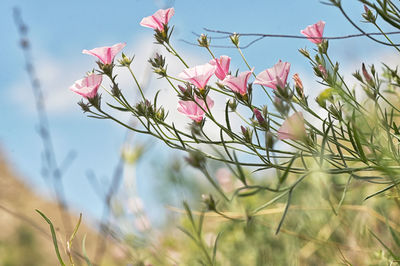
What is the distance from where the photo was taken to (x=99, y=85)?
24.4 inches

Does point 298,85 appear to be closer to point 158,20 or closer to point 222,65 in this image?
point 222,65

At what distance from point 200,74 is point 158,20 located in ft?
0.43

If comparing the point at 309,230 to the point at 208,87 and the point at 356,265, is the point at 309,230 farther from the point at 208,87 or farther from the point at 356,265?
the point at 208,87

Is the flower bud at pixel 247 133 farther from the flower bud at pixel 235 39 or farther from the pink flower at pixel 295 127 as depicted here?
the flower bud at pixel 235 39

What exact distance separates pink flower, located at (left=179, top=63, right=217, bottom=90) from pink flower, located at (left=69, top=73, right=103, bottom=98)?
0.38 ft

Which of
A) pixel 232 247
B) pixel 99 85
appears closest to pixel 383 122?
pixel 99 85

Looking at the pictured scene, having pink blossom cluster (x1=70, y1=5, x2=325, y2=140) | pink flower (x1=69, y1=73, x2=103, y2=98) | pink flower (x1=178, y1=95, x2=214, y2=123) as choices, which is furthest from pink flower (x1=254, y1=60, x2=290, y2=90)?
pink flower (x1=69, y1=73, x2=103, y2=98)

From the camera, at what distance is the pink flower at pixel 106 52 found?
2.03 feet

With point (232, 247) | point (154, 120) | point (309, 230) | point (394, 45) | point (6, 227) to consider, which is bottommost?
point (6, 227)

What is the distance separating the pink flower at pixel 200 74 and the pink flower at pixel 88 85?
4.6 inches

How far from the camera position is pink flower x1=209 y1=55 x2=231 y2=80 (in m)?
0.60

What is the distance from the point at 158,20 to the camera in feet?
2.15

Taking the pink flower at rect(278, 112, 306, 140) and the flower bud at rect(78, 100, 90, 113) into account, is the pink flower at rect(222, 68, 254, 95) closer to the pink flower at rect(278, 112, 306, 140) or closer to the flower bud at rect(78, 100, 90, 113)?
the pink flower at rect(278, 112, 306, 140)

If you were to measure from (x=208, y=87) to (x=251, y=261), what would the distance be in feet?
2.28
